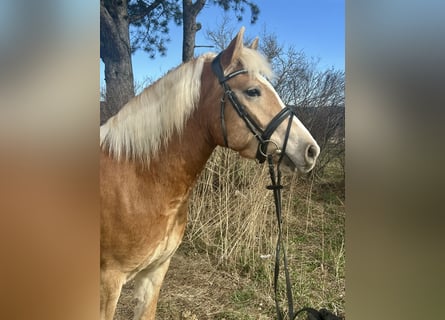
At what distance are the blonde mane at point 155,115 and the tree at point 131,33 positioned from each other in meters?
0.09

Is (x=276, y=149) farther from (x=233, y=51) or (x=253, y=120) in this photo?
(x=233, y=51)

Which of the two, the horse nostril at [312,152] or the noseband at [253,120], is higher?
the noseband at [253,120]

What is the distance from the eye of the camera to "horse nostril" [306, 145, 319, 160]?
1.97 m

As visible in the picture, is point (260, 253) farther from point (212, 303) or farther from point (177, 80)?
point (177, 80)

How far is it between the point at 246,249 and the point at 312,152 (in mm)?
663

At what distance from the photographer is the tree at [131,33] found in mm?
2158

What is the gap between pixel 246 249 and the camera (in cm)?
225

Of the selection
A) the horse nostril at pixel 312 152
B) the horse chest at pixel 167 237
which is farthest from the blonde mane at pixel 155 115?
the horse nostril at pixel 312 152

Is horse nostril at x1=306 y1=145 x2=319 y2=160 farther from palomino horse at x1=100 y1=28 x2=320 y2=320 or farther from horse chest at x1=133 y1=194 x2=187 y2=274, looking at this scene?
horse chest at x1=133 y1=194 x2=187 y2=274

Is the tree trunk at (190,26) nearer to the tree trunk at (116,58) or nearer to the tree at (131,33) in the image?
the tree at (131,33)

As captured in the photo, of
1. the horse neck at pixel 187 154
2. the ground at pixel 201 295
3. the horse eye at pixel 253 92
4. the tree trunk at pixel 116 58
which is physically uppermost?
the tree trunk at pixel 116 58
